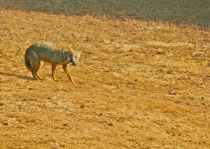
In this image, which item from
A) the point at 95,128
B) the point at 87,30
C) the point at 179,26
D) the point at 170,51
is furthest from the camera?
the point at 179,26

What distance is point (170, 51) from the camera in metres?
17.4

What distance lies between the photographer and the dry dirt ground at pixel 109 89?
10.4 metres

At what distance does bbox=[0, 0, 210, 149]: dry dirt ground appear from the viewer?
10352mm

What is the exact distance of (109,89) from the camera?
13250 mm

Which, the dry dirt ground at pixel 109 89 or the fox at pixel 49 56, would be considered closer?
the dry dirt ground at pixel 109 89

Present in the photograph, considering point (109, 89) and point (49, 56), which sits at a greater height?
point (49, 56)

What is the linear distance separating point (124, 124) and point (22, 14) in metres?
11.8

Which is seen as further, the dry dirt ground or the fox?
the fox

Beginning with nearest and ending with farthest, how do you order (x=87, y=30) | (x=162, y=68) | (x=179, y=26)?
1. (x=162, y=68)
2. (x=87, y=30)
3. (x=179, y=26)

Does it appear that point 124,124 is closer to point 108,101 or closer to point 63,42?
point 108,101

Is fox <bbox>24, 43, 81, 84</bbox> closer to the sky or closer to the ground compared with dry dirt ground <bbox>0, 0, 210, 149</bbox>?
closer to the sky

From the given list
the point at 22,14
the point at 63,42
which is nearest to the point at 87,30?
the point at 63,42

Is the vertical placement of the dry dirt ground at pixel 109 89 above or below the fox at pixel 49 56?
below

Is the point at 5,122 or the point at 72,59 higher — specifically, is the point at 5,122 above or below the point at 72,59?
below
